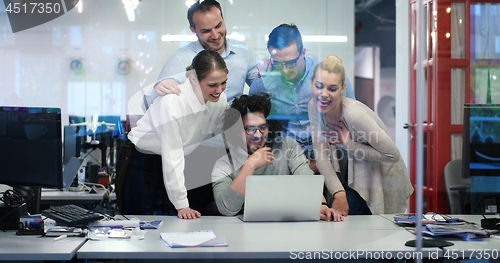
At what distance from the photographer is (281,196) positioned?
219 centimetres

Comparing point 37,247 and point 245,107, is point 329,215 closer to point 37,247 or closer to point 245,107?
point 245,107

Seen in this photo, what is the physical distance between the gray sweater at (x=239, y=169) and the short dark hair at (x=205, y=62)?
608mm

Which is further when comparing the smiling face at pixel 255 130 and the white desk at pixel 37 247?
the smiling face at pixel 255 130

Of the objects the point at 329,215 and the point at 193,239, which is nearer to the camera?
the point at 193,239

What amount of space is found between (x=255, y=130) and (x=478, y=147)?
139 centimetres

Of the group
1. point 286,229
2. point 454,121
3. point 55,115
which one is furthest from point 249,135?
point 454,121

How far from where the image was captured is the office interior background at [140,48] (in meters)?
3.00

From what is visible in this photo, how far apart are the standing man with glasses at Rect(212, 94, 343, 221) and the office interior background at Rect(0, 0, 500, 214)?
1.26ft

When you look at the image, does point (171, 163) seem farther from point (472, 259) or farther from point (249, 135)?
point (472, 259)

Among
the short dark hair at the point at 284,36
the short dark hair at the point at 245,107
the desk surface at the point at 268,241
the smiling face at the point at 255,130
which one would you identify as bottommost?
the desk surface at the point at 268,241

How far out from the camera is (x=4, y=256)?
161 centimetres

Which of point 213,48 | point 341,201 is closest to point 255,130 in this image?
point 213,48

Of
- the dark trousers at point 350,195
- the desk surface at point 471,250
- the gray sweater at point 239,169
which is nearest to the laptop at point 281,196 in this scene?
the gray sweater at point 239,169

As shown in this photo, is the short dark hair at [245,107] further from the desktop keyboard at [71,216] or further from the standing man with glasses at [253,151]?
the desktop keyboard at [71,216]
